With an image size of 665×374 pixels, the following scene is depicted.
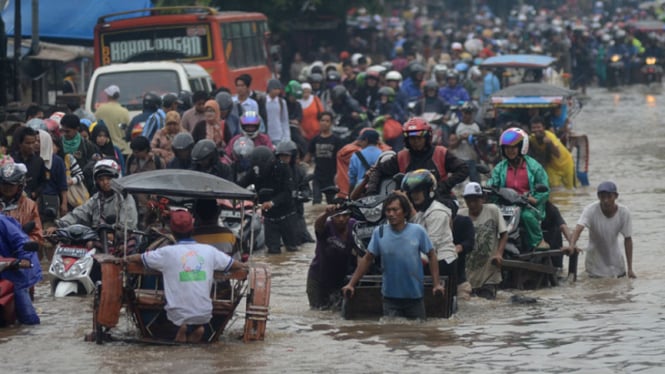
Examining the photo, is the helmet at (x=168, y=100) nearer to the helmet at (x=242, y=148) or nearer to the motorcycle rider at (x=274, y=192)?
the helmet at (x=242, y=148)

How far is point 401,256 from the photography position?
1163 centimetres

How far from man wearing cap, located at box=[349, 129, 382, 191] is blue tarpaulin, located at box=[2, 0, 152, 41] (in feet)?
42.5

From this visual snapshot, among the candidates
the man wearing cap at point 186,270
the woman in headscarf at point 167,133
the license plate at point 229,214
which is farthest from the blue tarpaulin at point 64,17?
the man wearing cap at point 186,270

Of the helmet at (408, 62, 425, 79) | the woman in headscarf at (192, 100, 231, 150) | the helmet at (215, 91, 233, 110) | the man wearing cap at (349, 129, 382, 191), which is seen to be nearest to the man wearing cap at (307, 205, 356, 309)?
the man wearing cap at (349, 129, 382, 191)

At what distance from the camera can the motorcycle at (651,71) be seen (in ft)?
166

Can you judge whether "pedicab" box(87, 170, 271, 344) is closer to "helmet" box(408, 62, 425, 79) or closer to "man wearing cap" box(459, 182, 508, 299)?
"man wearing cap" box(459, 182, 508, 299)

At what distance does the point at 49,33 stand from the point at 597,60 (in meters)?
25.7

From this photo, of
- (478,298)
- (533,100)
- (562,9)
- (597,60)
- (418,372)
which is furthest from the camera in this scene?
(562,9)

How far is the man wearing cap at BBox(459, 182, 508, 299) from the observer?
13461 mm

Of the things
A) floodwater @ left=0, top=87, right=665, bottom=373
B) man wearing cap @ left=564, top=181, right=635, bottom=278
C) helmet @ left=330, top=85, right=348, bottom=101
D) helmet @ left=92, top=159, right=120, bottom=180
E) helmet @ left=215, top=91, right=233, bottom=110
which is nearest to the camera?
floodwater @ left=0, top=87, right=665, bottom=373

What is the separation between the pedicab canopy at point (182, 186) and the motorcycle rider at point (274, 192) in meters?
4.60

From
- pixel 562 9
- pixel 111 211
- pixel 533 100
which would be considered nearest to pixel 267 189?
pixel 111 211

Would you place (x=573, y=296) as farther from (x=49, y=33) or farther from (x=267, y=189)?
(x=49, y=33)

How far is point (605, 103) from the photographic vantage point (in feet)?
141
